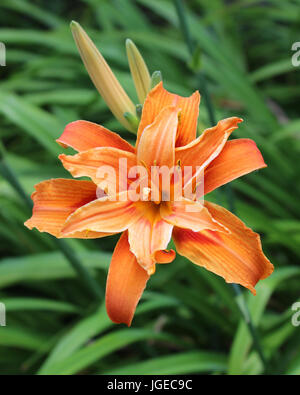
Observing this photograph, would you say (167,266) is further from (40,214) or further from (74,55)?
(74,55)

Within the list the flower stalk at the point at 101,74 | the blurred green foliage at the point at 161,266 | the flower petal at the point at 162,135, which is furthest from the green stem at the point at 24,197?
the flower petal at the point at 162,135

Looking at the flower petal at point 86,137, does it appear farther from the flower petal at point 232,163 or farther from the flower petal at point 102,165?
the flower petal at point 232,163

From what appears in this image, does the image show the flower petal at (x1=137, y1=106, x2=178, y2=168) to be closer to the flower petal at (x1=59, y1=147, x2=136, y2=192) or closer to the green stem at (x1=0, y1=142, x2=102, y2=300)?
the flower petal at (x1=59, y1=147, x2=136, y2=192)

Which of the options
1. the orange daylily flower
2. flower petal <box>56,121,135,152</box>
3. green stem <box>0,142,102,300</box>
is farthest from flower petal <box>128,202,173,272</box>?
green stem <box>0,142,102,300</box>

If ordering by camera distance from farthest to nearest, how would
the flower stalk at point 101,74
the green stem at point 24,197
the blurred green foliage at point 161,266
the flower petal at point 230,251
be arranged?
1. the blurred green foliage at point 161,266
2. the green stem at point 24,197
3. the flower stalk at point 101,74
4. the flower petal at point 230,251
